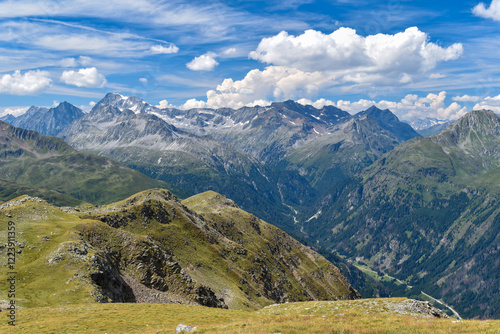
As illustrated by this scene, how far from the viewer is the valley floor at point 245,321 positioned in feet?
102

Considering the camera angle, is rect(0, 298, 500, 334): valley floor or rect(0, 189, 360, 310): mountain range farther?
rect(0, 189, 360, 310): mountain range

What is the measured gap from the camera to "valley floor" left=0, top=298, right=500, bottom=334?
31062mm

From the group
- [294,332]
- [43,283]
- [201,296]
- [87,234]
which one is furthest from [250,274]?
[294,332]

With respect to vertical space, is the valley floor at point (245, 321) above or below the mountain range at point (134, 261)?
above

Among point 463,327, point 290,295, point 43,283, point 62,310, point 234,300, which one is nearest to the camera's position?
point 463,327

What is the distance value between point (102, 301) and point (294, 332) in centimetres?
5007

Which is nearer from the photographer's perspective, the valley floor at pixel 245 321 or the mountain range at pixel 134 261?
the valley floor at pixel 245 321

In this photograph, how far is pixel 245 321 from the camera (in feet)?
140

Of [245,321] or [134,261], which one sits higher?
[245,321]

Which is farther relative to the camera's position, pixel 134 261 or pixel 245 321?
pixel 134 261

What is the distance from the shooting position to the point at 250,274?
142m

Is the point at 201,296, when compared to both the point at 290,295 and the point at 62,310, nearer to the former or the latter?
the point at 62,310

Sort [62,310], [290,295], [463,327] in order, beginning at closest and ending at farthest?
[463,327] → [62,310] → [290,295]

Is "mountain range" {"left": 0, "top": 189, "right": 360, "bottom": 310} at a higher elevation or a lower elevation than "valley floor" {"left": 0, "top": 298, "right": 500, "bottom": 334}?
lower
